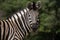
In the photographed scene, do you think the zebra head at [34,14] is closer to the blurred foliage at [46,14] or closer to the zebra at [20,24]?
the zebra at [20,24]

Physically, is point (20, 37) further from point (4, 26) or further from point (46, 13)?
point (46, 13)

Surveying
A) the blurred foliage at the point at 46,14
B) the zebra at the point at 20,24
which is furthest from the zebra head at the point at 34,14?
the blurred foliage at the point at 46,14

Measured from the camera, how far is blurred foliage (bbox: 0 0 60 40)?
19938 mm

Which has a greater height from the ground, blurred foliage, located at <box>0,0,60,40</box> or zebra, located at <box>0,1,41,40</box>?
zebra, located at <box>0,1,41,40</box>

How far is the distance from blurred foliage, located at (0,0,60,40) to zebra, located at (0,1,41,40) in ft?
38.0

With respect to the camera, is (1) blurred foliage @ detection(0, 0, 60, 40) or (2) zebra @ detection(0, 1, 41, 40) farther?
(1) blurred foliage @ detection(0, 0, 60, 40)

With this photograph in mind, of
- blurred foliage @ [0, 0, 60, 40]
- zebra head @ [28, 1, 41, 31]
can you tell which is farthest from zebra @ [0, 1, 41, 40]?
blurred foliage @ [0, 0, 60, 40]

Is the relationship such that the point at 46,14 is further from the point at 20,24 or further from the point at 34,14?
the point at 20,24

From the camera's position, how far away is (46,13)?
74.2 ft

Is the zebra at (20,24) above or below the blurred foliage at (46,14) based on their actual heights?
above

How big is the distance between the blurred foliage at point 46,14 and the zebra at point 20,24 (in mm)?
11568

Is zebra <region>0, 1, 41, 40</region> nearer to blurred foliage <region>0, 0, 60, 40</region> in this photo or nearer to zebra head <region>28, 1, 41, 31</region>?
zebra head <region>28, 1, 41, 31</region>

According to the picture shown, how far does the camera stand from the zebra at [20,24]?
6060 mm

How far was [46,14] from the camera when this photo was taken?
2241 centimetres
